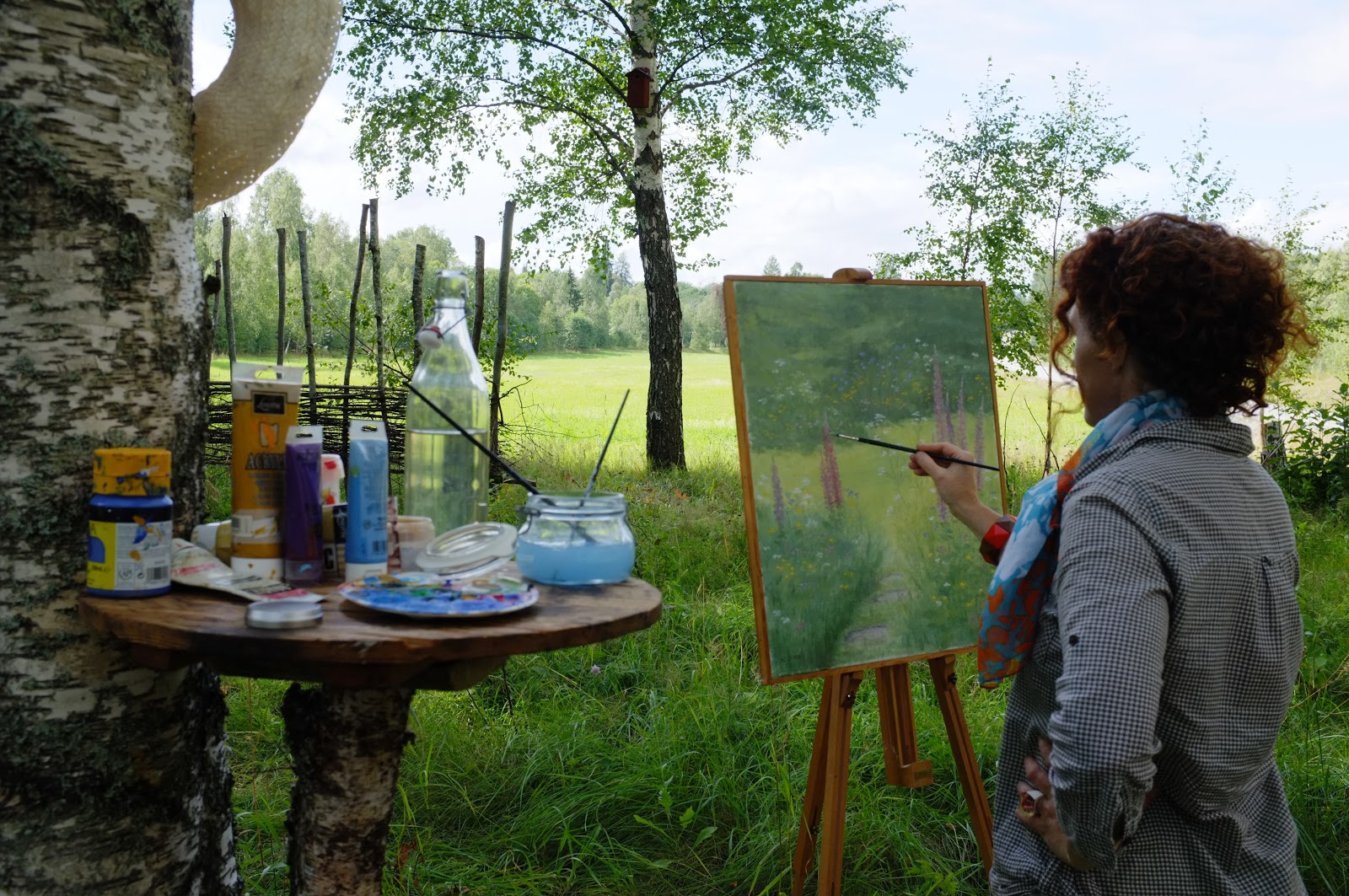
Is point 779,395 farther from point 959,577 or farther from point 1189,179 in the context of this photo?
point 1189,179

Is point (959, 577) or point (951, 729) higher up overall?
point (959, 577)

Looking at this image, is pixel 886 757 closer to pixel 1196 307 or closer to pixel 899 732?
pixel 899 732

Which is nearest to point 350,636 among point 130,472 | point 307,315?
point 130,472

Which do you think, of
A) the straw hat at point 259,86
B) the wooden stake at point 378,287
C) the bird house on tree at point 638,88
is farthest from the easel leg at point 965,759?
the bird house on tree at point 638,88

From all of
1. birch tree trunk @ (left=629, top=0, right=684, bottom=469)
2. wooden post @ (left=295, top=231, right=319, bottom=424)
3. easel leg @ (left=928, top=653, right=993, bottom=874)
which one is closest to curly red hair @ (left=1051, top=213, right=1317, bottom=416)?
easel leg @ (left=928, top=653, right=993, bottom=874)

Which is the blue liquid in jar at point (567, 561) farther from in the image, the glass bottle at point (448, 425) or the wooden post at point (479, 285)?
the wooden post at point (479, 285)

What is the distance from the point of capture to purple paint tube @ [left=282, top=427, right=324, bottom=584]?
1296mm

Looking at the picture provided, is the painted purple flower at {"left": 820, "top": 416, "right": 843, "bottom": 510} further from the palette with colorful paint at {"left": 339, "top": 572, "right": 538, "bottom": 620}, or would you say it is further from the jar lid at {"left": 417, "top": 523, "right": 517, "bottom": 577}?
the palette with colorful paint at {"left": 339, "top": 572, "right": 538, "bottom": 620}

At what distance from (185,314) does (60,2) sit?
1.50 ft

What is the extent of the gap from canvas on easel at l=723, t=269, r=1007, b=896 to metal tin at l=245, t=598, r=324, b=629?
1290mm

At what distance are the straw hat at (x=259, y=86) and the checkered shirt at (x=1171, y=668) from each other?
1382mm

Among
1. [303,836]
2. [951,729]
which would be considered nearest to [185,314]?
[303,836]

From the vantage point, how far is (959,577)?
255cm

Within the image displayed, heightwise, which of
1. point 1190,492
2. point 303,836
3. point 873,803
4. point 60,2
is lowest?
point 873,803
